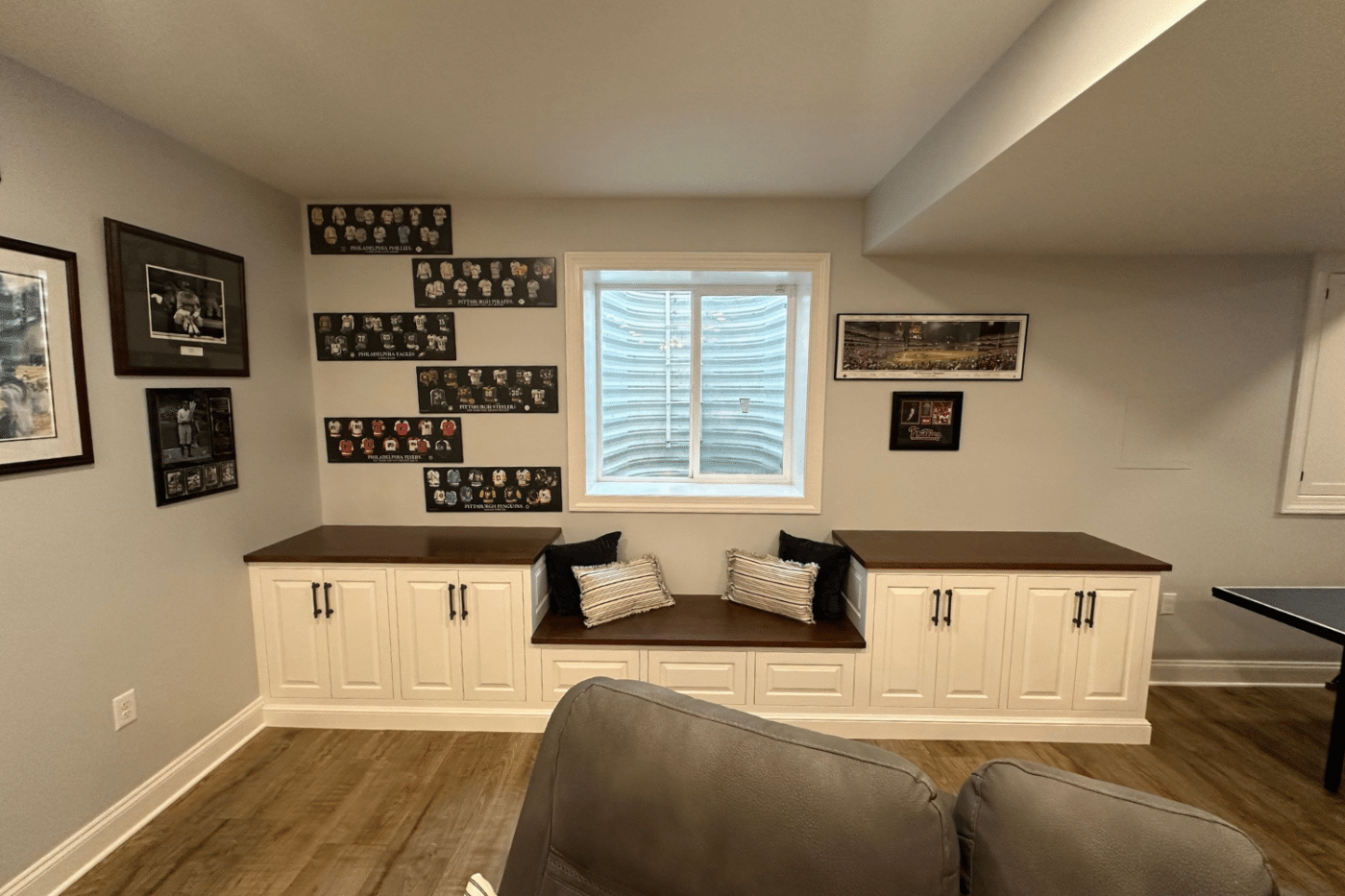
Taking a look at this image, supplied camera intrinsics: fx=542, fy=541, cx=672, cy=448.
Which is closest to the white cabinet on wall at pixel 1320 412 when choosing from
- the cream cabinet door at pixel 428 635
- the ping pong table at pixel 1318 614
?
the ping pong table at pixel 1318 614

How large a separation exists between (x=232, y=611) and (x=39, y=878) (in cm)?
93

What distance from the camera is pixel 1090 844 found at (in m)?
0.72

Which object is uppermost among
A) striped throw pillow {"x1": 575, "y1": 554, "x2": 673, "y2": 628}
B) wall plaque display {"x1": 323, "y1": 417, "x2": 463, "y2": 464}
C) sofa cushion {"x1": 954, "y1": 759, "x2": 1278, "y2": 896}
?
wall plaque display {"x1": 323, "y1": 417, "x2": 463, "y2": 464}

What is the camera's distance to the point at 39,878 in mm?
1624

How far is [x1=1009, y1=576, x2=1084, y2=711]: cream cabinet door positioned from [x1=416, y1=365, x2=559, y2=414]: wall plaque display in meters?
2.42

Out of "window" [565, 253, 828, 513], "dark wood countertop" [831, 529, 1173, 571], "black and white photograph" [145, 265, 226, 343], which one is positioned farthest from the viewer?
"window" [565, 253, 828, 513]

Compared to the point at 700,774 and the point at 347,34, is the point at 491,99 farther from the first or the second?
the point at 700,774

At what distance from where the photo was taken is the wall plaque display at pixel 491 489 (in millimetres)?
2885

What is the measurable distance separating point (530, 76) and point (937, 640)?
2.68 metres

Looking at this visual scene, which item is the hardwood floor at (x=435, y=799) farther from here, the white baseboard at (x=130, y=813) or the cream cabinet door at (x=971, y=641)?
the cream cabinet door at (x=971, y=641)

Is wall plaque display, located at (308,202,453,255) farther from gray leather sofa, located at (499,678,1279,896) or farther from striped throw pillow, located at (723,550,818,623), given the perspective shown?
gray leather sofa, located at (499,678,1279,896)

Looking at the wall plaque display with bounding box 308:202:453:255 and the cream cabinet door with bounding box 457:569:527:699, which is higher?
the wall plaque display with bounding box 308:202:453:255

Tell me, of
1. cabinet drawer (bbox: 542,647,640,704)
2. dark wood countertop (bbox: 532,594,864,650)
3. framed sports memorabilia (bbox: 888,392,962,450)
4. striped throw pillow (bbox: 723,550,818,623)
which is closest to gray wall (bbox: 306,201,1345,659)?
framed sports memorabilia (bbox: 888,392,962,450)

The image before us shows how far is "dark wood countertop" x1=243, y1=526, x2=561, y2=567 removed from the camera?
241 centimetres
